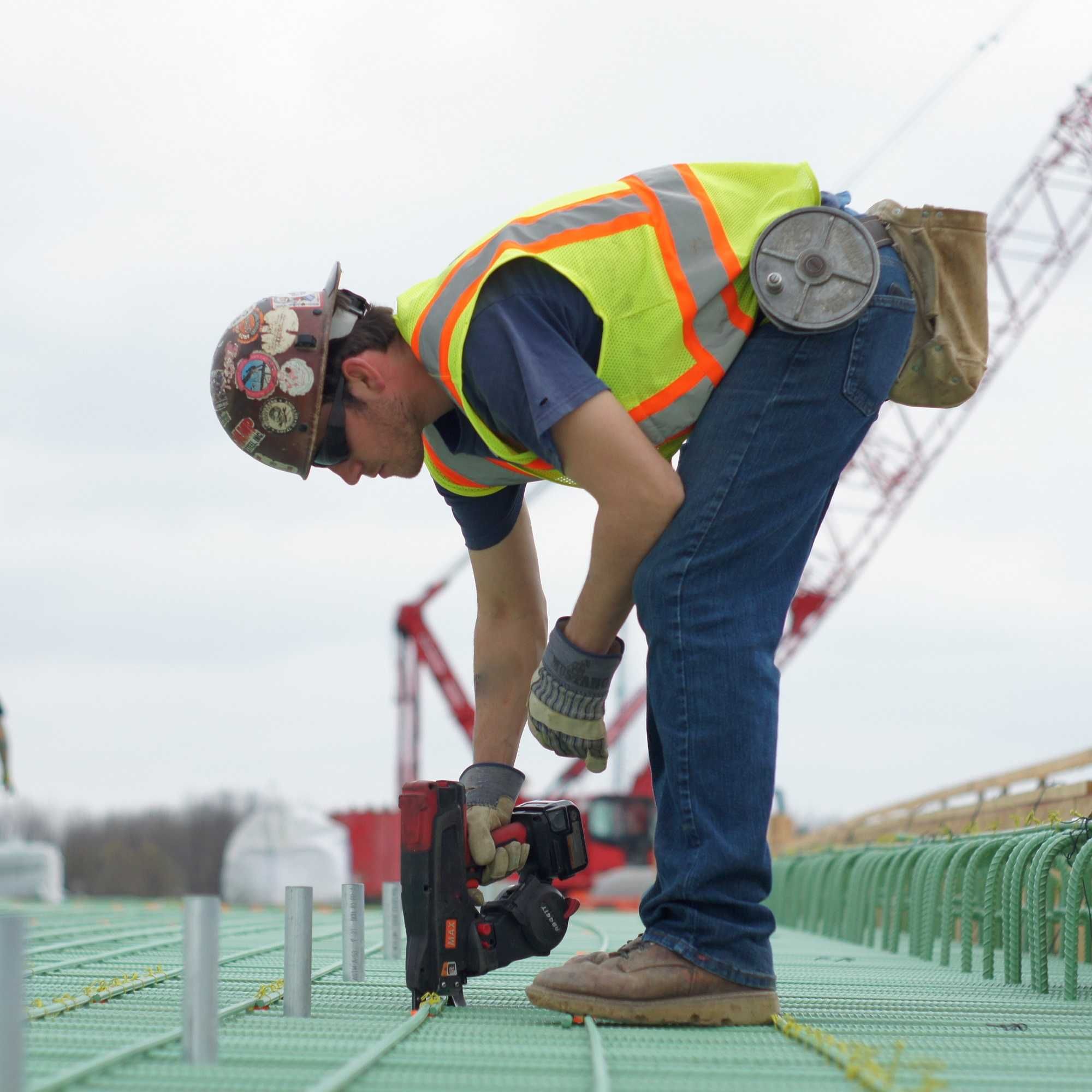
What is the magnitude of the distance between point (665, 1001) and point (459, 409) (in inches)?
50.3

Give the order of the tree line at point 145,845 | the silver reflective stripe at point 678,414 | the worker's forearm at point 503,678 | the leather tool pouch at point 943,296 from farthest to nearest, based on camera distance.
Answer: the tree line at point 145,845, the worker's forearm at point 503,678, the leather tool pouch at point 943,296, the silver reflective stripe at point 678,414

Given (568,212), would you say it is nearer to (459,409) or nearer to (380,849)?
(459,409)

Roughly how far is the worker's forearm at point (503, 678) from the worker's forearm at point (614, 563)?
612 millimetres

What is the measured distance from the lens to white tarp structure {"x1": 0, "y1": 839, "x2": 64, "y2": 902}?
60.9 feet

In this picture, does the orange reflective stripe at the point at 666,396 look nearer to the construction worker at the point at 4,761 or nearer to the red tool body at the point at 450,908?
the red tool body at the point at 450,908

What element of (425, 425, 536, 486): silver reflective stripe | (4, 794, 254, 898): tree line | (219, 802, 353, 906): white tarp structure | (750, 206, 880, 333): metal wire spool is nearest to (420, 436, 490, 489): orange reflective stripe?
(425, 425, 536, 486): silver reflective stripe

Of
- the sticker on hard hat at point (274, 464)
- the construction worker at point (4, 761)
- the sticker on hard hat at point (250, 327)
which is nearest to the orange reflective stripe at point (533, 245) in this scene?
the sticker on hard hat at point (250, 327)

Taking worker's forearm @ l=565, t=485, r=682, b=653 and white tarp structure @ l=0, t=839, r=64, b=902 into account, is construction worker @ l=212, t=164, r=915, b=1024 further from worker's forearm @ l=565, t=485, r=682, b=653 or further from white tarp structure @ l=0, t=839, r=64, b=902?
white tarp structure @ l=0, t=839, r=64, b=902

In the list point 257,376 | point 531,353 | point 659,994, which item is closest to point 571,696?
point 659,994

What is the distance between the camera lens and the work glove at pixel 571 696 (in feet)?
9.41

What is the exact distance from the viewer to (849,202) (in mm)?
3080

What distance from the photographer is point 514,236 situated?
8.96ft

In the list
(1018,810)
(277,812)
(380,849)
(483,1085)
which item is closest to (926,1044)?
(483,1085)

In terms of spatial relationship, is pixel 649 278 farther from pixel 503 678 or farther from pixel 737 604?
pixel 503 678
